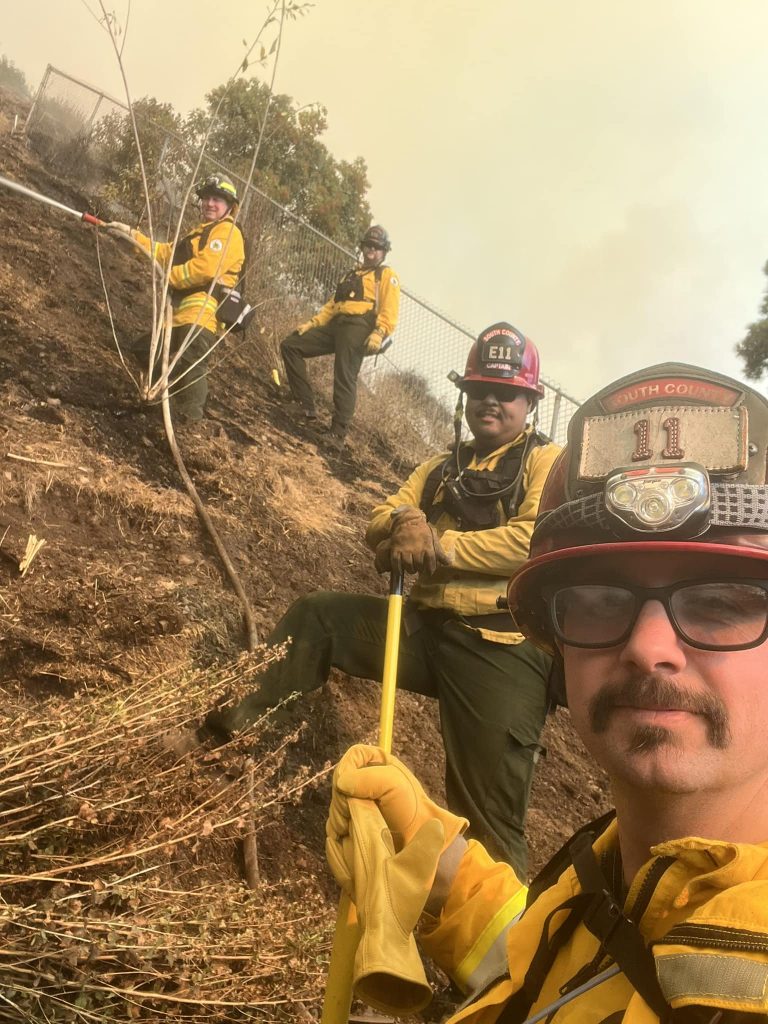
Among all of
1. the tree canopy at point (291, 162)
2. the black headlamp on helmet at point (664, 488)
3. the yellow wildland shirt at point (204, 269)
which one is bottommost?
the black headlamp on helmet at point (664, 488)

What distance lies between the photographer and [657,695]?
4.18 ft

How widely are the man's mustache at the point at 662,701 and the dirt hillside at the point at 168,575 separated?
1.16 meters

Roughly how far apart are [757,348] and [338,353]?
913cm

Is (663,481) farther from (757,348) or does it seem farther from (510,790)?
(757,348)

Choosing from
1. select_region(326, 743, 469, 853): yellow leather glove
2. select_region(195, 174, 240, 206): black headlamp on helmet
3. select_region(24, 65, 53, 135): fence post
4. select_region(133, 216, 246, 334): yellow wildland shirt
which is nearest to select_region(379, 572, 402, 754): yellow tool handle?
select_region(326, 743, 469, 853): yellow leather glove

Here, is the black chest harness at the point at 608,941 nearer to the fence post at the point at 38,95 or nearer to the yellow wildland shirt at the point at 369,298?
the yellow wildland shirt at the point at 369,298

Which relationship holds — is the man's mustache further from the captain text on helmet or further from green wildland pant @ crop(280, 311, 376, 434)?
green wildland pant @ crop(280, 311, 376, 434)

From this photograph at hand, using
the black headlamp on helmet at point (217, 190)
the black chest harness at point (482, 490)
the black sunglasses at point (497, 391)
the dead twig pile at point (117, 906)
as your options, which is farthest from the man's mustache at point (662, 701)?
the black headlamp on helmet at point (217, 190)

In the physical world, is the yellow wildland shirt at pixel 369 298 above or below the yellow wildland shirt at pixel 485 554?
above

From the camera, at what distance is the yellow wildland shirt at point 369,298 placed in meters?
8.36

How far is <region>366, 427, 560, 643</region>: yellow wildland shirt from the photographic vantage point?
130 inches

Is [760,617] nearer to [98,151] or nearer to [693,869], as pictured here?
[693,869]

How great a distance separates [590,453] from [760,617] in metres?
0.47

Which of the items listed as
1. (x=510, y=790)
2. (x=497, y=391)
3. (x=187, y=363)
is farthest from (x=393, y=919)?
(x=187, y=363)
